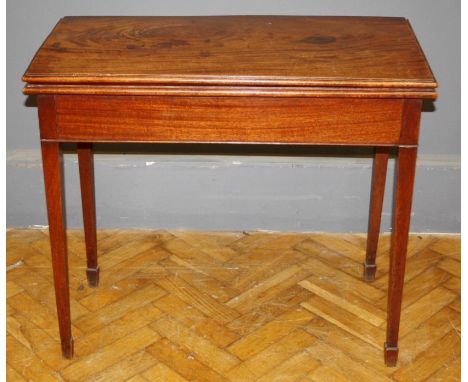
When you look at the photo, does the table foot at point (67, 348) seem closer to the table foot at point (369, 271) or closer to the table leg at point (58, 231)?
the table leg at point (58, 231)

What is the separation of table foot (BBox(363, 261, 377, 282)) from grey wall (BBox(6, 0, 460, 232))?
25cm

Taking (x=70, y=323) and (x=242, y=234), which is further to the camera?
(x=242, y=234)

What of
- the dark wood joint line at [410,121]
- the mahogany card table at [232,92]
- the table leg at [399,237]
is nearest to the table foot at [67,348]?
the mahogany card table at [232,92]

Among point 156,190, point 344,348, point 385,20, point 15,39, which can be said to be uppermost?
point 385,20

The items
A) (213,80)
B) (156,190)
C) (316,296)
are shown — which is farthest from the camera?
(156,190)

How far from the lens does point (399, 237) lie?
1698 mm

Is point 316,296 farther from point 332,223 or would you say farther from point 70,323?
point 70,323

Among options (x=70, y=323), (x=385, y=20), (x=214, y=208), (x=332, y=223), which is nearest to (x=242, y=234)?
(x=214, y=208)

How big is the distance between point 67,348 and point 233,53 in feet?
2.68

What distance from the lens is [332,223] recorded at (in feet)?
7.90

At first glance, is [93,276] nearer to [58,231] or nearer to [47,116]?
[58,231]

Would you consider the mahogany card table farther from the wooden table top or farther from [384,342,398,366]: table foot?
[384,342,398,366]: table foot

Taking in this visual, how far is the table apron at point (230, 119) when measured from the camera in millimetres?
1551

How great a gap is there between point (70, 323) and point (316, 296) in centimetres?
67
